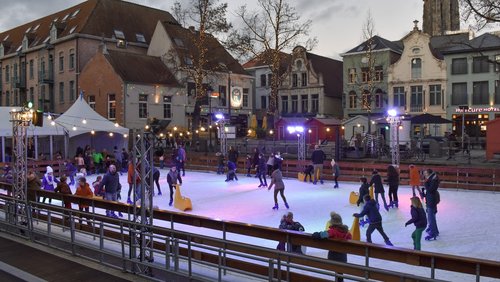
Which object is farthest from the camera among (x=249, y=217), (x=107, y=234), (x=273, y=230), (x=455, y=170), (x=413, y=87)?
(x=413, y=87)

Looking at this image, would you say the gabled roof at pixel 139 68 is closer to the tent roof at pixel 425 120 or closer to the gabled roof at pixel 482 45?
the tent roof at pixel 425 120

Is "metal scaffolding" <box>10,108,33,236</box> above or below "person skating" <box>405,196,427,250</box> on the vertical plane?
above

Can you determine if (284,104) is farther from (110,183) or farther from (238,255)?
(238,255)

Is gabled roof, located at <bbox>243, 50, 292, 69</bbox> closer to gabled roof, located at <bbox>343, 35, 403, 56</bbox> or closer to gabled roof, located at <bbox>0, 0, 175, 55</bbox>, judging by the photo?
gabled roof, located at <bbox>343, 35, 403, 56</bbox>

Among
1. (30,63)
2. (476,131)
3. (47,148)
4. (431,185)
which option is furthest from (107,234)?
(30,63)

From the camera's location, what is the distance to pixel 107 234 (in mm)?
10812

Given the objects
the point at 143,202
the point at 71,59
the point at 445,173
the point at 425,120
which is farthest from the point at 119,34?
the point at 143,202

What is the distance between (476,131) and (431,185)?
113 feet

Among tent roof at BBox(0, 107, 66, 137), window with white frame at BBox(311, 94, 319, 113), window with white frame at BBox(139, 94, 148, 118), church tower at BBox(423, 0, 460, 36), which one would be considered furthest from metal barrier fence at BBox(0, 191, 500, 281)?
church tower at BBox(423, 0, 460, 36)

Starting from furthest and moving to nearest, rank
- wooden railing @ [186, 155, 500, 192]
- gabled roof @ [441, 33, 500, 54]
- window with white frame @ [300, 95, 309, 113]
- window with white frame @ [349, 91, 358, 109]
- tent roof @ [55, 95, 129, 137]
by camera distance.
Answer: window with white frame @ [300, 95, 309, 113]
window with white frame @ [349, 91, 358, 109]
gabled roof @ [441, 33, 500, 54]
tent roof @ [55, 95, 129, 137]
wooden railing @ [186, 155, 500, 192]

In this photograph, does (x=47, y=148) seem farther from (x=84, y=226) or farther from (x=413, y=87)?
(x=413, y=87)

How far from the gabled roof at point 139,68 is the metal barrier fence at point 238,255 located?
3175cm

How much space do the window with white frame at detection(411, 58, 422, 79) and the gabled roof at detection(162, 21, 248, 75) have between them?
1810 centimetres

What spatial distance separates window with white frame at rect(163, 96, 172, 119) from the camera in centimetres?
4550
